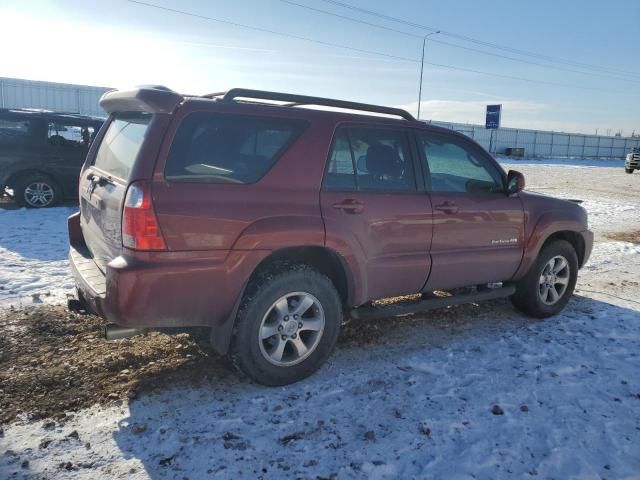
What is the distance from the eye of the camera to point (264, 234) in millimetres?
3289

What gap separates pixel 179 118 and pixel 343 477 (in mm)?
2265

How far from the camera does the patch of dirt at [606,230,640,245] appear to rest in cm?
927

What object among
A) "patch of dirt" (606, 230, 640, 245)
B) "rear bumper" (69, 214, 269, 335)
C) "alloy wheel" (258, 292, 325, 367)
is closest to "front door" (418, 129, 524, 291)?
"alloy wheel" (258, 292, 325, 367)

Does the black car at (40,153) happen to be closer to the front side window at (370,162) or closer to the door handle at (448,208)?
the front side window at (370,162)

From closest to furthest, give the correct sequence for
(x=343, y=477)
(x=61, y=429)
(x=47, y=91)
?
(x=343, y=477) < (x=61, y=429) < (x=47, y=91)

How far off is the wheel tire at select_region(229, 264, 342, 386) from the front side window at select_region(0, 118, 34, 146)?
8.38 m

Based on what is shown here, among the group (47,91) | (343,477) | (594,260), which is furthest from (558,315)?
(47,91)

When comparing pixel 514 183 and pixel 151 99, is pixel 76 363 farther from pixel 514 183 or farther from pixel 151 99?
pixel 514 183

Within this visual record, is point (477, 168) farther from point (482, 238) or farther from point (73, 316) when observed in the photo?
point (73, 316)

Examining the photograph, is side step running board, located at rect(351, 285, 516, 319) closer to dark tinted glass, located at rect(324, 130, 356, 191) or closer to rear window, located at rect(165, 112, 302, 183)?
dark tinted glass, located at rect(324, 130, 356, 191)

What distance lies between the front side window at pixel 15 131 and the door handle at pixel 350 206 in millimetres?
8447

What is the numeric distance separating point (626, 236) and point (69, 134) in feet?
35.8

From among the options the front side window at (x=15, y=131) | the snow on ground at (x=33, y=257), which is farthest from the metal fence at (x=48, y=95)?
the snow on ground at (x=33, y=257)

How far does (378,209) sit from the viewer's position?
3.81 metres
